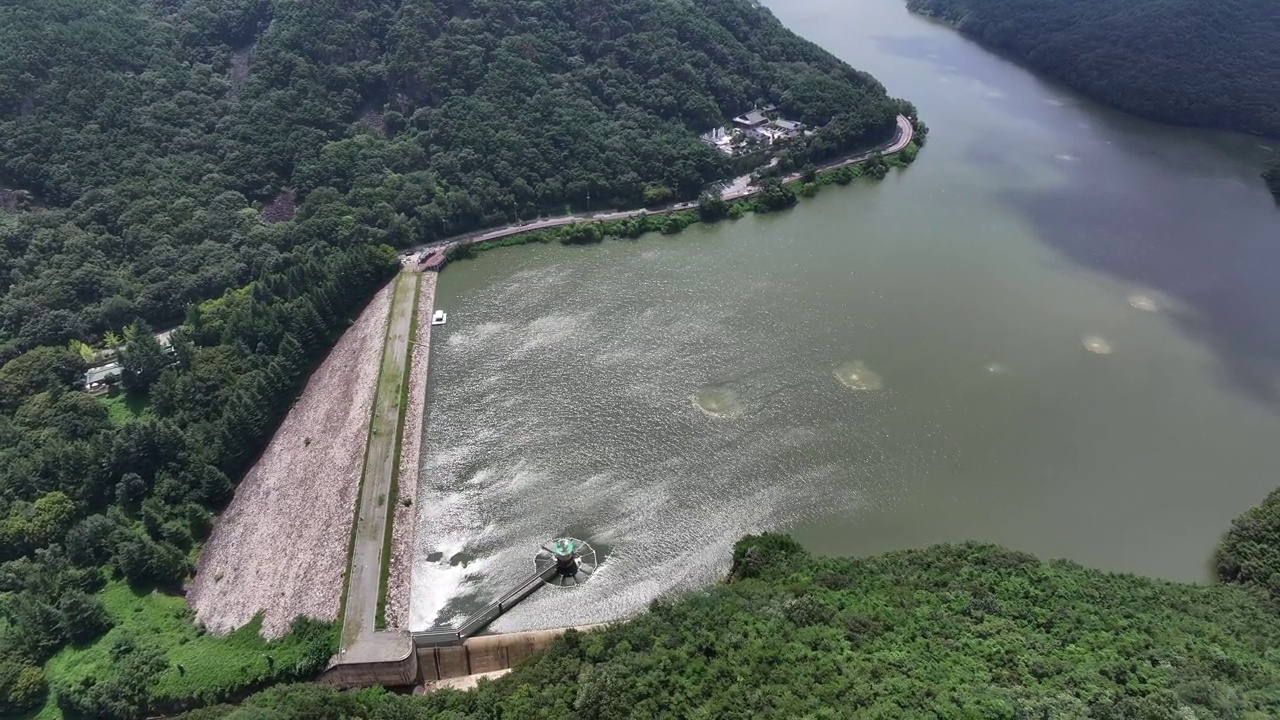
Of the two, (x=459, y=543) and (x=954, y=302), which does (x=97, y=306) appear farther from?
(x=954, y=302)

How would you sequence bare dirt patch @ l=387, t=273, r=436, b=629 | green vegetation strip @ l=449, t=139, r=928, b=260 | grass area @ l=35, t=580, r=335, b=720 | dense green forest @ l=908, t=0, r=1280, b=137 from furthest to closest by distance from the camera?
1. dense green forest @ l=908, t=0, r=1280, b=137
2. green vegetation strip @ l=449, t=139, r=928, b=260
3. bare dirt patch @ l=387, t=273, r=436, b=629
4. grass area @ l=35, t=580, r=335, b=720

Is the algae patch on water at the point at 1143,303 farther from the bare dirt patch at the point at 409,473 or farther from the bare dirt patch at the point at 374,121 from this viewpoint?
the bare dirt patch at the point at 374,121

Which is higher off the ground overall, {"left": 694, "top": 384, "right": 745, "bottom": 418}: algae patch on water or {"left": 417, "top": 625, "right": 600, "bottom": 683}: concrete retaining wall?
{"left": 694, "top": 384, "right": 745, "bottom": 418}: algae patch on water

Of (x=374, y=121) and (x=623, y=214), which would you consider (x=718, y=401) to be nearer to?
(x=623, y=214)

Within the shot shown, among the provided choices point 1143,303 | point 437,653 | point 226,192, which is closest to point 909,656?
point 437,653

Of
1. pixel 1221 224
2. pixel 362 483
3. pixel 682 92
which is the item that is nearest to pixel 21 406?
pixel 362 483

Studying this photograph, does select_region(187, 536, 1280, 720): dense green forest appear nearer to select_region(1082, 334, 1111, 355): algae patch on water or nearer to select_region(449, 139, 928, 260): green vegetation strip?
select_region(1082, 334, 1111, 355): algae patch on water

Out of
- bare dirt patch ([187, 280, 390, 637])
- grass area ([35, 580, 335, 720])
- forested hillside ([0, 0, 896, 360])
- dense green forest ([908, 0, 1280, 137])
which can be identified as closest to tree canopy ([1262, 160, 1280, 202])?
dense green forest ([908, 0, 1280, 137])
